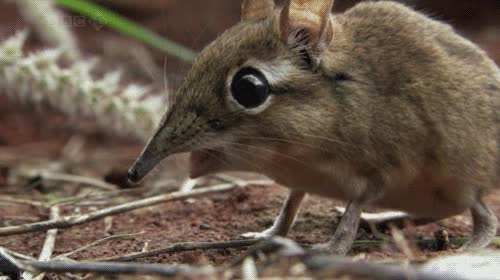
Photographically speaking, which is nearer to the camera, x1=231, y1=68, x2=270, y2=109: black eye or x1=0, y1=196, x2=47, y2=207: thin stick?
x1=231, y1=68, x2=270, y2=109: black eye

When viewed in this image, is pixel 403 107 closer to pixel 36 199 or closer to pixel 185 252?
pixel 185 252

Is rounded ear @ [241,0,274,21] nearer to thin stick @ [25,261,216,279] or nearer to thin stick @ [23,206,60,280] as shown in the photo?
thin stick @ [23,206,60,280]

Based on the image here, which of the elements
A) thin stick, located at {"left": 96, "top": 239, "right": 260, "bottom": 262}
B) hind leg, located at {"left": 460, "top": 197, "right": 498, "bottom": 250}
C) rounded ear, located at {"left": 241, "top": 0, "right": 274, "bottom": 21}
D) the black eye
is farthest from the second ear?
hind leg, located at {"left": 460, "top": 197, "right": 498, "bottom": 250}

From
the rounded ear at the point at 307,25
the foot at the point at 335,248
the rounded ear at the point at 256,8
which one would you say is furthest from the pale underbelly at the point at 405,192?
the rounded ear at the point at 256,8

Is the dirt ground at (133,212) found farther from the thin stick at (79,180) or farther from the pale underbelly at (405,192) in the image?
the pale underbelly at (405,192)

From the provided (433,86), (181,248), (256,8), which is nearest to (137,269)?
(181,248)

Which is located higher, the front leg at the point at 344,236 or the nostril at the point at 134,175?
the nostril at the point at 134,175
